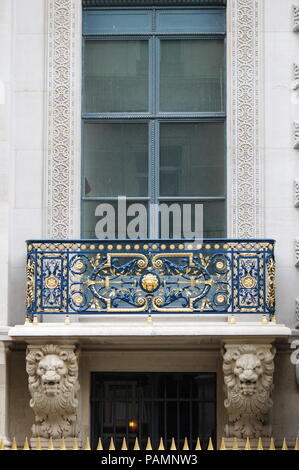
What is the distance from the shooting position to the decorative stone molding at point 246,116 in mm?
18312

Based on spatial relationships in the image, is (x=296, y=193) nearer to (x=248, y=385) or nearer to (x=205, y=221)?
(x=205, y=221)

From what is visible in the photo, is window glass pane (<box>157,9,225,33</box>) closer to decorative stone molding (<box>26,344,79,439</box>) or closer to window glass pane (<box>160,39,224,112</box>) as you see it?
window glass pane (<box>160,39,224,112</box>)

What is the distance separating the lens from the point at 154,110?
1884 cm

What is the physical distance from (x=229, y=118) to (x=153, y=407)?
11.6 feet

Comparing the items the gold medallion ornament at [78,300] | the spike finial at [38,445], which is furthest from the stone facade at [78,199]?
the gold medallion ornament at [78,300]

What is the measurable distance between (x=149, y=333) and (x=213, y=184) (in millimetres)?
2262

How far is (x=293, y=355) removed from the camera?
59.1 ft

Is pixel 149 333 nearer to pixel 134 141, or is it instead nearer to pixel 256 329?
pixel 256 329

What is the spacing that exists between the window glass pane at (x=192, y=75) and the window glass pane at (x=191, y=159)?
0.80 feet

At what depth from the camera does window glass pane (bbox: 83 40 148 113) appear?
745 inches

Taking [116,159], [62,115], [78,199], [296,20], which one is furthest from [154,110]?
[296,20]

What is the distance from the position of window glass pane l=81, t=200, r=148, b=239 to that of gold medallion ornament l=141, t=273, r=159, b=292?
935 millimetres

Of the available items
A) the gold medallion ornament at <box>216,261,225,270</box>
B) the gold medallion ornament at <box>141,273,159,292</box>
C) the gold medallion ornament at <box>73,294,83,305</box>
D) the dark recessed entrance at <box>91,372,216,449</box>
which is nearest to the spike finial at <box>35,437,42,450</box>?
the dark recessed entrance at <box>91,372,216,449</box>
